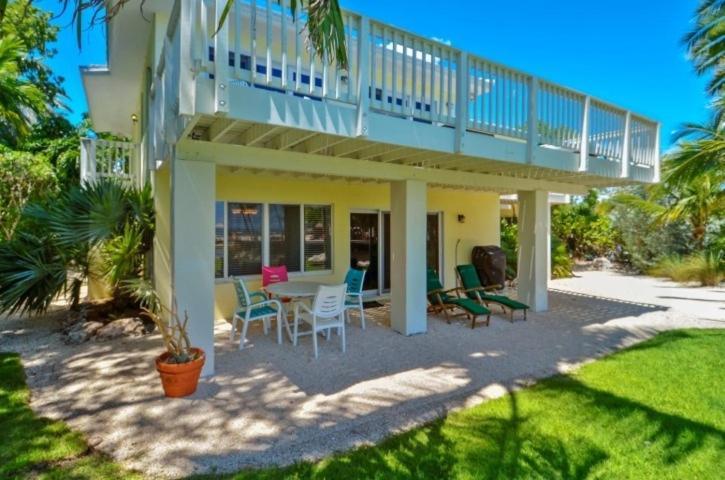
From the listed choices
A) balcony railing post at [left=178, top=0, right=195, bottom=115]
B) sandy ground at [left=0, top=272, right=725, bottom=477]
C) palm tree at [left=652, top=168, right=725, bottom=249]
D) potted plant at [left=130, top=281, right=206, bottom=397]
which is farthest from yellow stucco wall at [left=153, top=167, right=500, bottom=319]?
palm tree at [left=652, top=168, right=725, bottom=249]

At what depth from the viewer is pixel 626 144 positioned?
8680 mm

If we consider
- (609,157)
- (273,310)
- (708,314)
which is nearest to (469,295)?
(609,157)

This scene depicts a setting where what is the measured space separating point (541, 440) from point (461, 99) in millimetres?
4570

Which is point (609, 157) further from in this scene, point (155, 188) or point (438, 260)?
point (155, 188)

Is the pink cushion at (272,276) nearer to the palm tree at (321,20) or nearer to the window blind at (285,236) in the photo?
the window blind at (285,236)

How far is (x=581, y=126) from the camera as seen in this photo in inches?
306

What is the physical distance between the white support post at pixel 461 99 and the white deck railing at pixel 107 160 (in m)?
7.55

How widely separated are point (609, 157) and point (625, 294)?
609 centimetres

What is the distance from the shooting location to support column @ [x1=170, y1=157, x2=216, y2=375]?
5.00 meters

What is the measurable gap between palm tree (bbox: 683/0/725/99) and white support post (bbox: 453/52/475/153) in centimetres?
691

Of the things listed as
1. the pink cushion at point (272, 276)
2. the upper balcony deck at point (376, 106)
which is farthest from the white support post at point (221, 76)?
the pink cushion at point (272, 276)

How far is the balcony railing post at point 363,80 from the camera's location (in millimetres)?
4770

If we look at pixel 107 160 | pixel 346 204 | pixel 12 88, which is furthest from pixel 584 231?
pixel 12 88

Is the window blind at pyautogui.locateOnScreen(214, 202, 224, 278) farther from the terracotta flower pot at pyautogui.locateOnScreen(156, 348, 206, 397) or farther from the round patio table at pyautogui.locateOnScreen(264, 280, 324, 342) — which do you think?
the terracotta flower pot at pyautogui.locateOnScreen(156, 348, 206, 397)
